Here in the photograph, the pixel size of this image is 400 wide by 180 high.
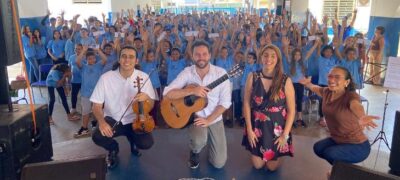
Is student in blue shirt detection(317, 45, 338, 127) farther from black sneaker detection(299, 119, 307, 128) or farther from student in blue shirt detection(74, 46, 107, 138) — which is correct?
student in blue shirt detection(74, 46, 107, 138)

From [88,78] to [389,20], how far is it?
6624 mm

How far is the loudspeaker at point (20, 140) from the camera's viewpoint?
2.30 metres

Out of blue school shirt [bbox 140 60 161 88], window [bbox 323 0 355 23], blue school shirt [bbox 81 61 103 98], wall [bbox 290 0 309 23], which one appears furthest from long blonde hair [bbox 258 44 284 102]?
window [bbox 323 0 355 23]

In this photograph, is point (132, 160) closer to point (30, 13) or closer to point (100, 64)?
point (100, 64)

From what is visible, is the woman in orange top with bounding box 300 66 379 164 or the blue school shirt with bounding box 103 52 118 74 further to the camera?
the blue school shirt with bounding box 103 52 118 74

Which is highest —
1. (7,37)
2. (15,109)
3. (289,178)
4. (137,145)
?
(7,37)

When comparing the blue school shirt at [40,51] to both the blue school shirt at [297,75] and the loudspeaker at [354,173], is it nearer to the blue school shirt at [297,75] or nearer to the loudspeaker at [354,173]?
the blue school shirt at [297,75]

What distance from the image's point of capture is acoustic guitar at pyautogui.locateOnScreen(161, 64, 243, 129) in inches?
134

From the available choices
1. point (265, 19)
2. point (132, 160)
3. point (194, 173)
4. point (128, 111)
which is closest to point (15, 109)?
point (128, 111)

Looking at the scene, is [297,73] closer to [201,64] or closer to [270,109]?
[270,109]

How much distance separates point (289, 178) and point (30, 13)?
7255 mm

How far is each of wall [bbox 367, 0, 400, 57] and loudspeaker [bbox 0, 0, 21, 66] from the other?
24.7 ft

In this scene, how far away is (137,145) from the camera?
3.62 m

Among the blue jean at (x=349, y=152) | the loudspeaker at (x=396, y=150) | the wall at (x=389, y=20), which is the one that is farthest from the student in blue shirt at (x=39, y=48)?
the wall at (x=389, y=20)
